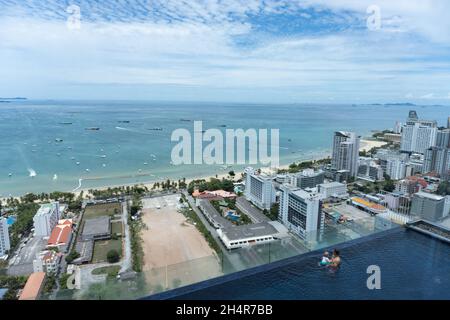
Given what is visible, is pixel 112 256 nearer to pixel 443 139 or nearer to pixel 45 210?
pixel 45 210

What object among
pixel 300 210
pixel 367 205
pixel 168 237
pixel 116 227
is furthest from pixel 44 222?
pixel 367 205

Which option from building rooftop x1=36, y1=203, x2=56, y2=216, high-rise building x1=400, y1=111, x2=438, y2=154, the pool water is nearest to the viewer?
the pool water

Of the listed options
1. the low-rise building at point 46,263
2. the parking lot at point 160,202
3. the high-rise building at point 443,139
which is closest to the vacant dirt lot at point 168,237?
the parking lot at point 160,202

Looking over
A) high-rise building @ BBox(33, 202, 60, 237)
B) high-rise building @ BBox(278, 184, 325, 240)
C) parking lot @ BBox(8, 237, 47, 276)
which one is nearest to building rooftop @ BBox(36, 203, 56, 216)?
high-rise building @ BBox(33, 202, 60, 237)

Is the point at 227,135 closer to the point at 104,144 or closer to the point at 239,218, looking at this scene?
the point at 104,144

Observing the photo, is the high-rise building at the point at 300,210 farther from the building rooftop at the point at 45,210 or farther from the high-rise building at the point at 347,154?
the high-rise building at the point at 347,154

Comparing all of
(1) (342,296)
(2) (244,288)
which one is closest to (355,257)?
(1) (342,296)

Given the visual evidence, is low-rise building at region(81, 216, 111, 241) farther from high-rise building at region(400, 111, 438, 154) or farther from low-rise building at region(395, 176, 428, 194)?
high-rise building at region(400, 111, 438, 154)
